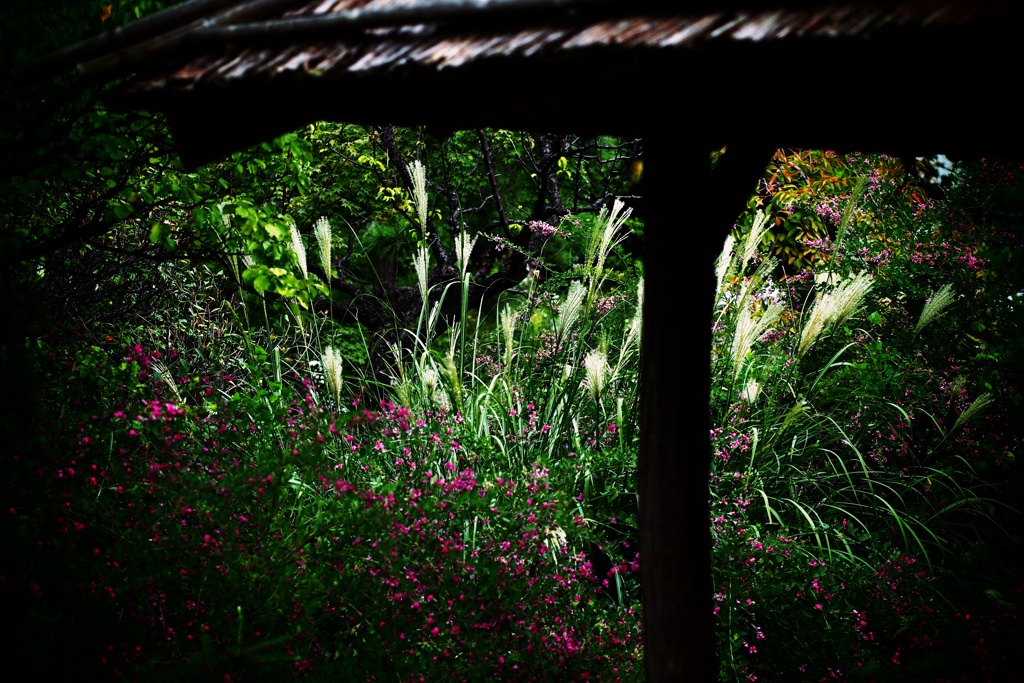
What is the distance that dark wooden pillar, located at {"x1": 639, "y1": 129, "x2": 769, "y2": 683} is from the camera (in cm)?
192

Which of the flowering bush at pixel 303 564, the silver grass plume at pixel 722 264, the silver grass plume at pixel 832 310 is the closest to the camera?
the flowering bush at pixel 303 564

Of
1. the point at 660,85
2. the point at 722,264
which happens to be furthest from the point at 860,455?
the point at 660,85

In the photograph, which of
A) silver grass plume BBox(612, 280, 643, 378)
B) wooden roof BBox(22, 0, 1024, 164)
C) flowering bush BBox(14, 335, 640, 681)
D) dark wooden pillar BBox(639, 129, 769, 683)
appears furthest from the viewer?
silver grass plume BBox(612, 280, 643, 378)

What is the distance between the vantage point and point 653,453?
1980 mm

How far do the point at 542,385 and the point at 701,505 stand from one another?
2.89m

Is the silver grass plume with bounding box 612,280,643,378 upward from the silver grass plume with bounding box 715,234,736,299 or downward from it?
downward

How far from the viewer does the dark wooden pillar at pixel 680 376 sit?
192cm

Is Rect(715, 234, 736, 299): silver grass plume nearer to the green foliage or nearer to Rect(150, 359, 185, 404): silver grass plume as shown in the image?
the green foliage

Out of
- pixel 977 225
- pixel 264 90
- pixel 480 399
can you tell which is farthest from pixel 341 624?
Answer: pixel 977 225

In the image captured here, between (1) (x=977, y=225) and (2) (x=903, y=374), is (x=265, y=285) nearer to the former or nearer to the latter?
(2) (x=903, y=374)

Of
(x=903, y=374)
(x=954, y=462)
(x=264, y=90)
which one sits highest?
(x=264, y=90)

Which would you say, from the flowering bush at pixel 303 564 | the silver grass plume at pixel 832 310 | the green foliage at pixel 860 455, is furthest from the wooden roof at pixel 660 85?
the silver grass plume at pixel 832 310

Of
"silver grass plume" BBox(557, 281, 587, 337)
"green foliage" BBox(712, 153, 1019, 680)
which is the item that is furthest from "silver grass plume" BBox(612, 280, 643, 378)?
"green foliage" BBox(712, 153, 1019, 680)

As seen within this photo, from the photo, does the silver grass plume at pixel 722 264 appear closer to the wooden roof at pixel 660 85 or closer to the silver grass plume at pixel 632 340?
the silver grass plume at pixel 632 340
